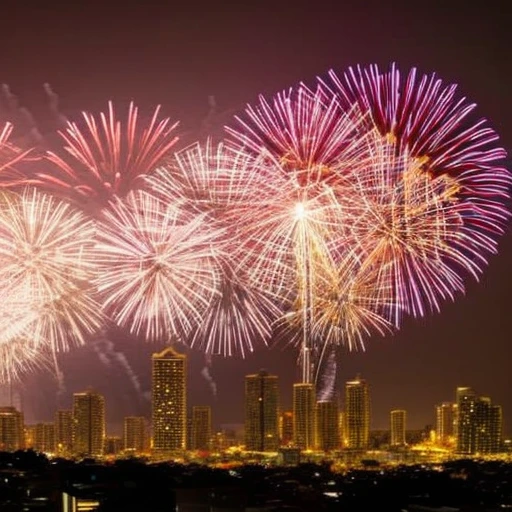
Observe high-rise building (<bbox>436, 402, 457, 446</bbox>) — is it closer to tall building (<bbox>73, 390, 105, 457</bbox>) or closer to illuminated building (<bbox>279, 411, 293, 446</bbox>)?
illuminated building (<bbox>279, 411, 293, 446</bbox>)

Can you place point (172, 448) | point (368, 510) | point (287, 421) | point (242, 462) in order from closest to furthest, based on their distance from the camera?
point (368, 510) < point (242, 462) < point (172, 448) < point (287, 421)

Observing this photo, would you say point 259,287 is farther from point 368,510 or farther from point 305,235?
point 368,510

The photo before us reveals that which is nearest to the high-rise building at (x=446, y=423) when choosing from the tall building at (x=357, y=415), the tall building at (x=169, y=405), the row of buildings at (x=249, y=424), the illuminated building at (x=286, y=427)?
the row of buildings at (x=249, y=424)

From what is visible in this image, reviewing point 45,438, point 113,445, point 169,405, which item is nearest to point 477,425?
point 169,405

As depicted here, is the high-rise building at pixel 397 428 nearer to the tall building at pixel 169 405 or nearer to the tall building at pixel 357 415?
the tall building at pixel 357 415

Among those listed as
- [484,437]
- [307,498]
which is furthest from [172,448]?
[307,498]

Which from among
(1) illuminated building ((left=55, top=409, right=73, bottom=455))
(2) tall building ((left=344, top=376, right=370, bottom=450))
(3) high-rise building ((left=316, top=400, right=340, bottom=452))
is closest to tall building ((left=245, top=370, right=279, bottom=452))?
(3) high-rise building ((left=316, top=400, right=340, bottom=452))

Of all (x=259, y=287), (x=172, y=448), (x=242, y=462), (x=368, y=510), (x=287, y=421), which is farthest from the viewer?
(x=287, y=421)
